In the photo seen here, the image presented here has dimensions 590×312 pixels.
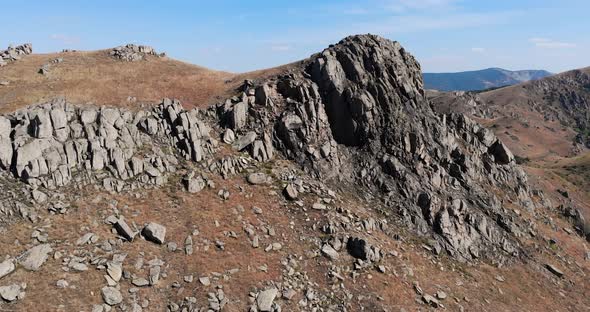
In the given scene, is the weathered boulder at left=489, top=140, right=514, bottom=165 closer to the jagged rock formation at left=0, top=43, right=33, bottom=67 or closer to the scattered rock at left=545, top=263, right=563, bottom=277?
the scattered rock at left=545, top=263, right=563, bottom=277

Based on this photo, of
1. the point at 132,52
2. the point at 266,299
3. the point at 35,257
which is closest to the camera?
the point at 35,257

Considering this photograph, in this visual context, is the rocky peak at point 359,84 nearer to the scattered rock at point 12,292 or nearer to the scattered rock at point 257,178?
the scattered rock at point 257,178

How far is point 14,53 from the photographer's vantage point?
2496 inches

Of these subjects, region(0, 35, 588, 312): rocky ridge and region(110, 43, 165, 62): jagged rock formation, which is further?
region(110, 43, 165, 62): jagged rock formation

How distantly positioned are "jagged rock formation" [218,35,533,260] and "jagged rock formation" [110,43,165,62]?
84.3 ft

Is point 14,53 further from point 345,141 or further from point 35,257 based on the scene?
point 345,141

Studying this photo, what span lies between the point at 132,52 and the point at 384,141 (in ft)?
150

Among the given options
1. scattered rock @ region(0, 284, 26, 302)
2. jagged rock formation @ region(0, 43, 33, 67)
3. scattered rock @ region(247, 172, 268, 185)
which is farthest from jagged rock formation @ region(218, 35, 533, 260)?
jagged rock formation @ region(0, 43, 33, 67)

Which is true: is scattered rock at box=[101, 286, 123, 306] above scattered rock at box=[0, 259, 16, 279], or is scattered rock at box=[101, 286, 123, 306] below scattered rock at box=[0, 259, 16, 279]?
below

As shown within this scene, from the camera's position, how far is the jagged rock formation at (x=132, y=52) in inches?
2522

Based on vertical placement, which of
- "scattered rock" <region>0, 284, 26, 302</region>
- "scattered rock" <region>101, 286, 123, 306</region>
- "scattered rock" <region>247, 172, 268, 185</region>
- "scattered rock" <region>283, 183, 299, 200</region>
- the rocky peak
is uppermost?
the rocky peak

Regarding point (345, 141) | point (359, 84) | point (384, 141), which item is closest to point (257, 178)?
point (345, 141)

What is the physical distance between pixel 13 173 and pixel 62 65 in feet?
115

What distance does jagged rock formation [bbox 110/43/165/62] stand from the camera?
210ft
